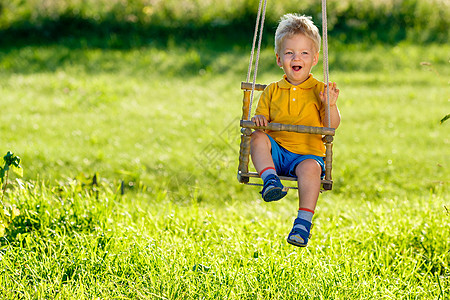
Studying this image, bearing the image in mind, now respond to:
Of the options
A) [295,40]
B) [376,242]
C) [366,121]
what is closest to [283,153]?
Result: [295,40]

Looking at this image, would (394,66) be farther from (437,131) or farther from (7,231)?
(7,231)

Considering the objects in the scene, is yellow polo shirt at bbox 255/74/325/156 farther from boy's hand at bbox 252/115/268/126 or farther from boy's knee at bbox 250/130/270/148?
boy's hand at bbox 252/115/268/126

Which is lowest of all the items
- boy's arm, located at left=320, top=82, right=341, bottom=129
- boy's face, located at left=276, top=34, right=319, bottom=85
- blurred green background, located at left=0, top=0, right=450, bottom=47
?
boy's arm, located at left=320, top=82, right=341, bottom=129

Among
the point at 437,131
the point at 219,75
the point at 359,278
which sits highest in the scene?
the point at 219,75

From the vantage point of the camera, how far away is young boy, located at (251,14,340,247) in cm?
348

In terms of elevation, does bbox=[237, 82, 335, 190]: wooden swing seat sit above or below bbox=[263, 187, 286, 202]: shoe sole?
above

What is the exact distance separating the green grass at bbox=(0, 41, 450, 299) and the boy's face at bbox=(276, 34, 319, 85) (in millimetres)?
1038

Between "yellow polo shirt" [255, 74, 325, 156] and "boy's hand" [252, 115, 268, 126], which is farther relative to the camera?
"yellow polo shirt" [255, 74, 325, 156]

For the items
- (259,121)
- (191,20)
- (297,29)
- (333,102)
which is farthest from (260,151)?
(191,20)

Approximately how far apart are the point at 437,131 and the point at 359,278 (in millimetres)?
5327

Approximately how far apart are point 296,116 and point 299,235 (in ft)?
3.10

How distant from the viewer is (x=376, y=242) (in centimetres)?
456

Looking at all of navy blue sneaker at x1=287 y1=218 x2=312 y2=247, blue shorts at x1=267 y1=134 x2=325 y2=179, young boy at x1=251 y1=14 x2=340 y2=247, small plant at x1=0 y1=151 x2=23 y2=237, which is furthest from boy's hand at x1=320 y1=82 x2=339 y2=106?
small plant at x1=0 y1=151 x2=23 y2=237

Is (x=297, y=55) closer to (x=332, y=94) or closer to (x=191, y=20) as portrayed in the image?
(x=332, y=94)
